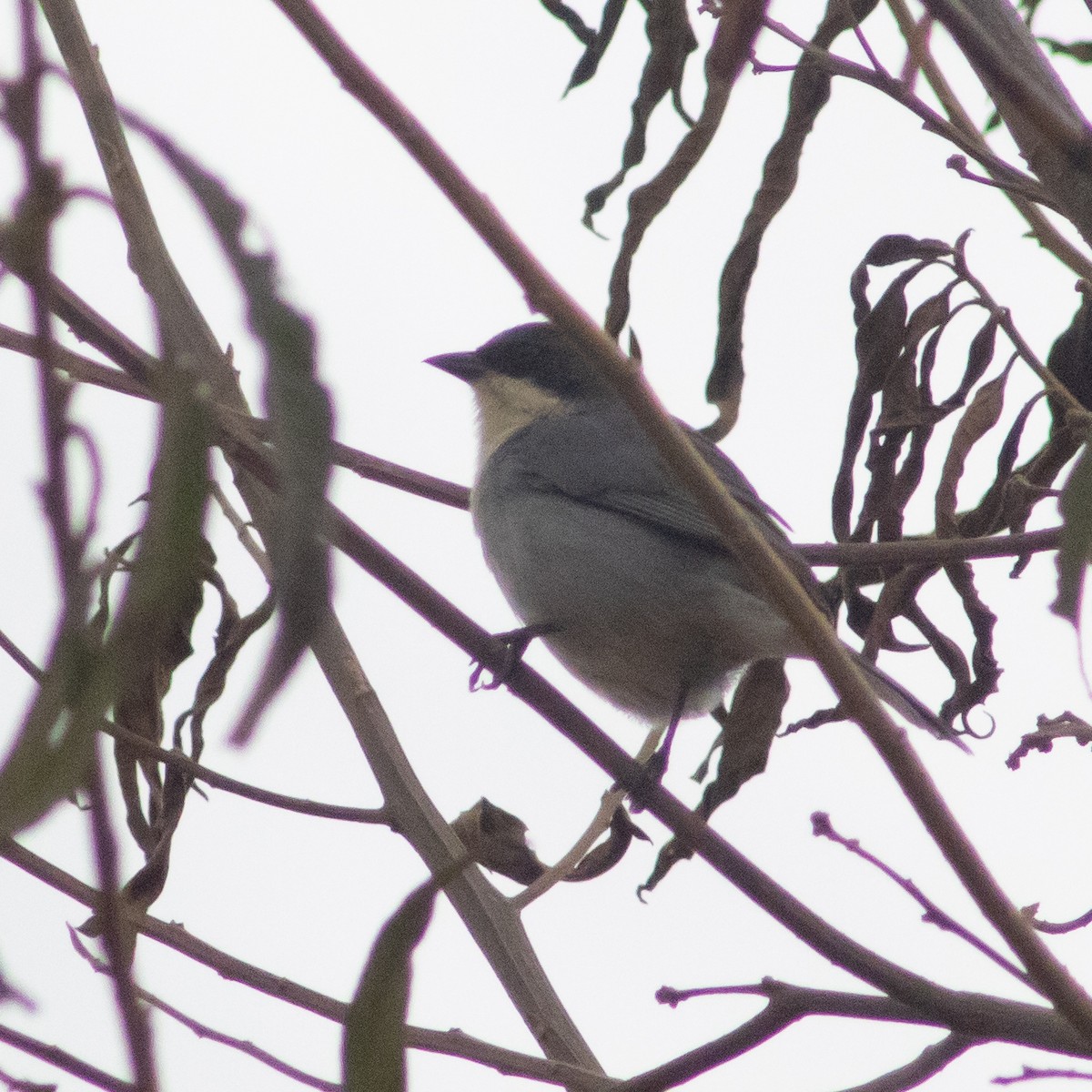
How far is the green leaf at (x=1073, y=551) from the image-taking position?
1576 millimetres

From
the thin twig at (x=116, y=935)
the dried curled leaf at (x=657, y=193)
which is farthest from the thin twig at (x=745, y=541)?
the dried curled leaf at (x=657, y=193)

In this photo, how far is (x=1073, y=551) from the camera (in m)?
1.59

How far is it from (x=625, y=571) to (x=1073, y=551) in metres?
3.53

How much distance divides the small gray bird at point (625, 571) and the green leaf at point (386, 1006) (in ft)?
10.3

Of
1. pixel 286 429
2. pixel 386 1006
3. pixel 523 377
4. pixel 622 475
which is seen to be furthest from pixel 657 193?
pixel 523 377

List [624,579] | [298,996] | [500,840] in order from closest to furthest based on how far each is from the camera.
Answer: [298,996] < [500,840] < [624,579]

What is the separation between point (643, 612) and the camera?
16.7 ft

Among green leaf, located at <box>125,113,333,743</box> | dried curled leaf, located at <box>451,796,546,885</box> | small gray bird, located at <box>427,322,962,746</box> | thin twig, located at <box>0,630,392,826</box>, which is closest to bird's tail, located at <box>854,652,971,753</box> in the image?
small gray bird, located at <box>427,322,962,746</box>

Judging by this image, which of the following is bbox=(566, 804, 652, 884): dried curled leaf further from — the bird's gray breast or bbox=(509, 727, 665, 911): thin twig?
the bird's gray breast

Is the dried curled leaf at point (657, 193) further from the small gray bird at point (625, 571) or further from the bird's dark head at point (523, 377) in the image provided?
the bird's dark head at point (523, 377)

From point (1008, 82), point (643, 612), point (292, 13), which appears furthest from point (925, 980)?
point (643, 612)

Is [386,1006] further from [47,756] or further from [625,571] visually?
[625,571]

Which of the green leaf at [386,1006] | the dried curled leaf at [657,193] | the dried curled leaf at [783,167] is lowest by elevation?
the green leaf at [386,1006]

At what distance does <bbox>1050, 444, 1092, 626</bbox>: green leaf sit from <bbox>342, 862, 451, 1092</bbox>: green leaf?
659mm
